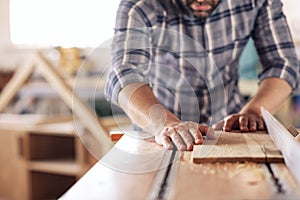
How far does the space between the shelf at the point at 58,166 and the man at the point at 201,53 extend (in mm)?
1259

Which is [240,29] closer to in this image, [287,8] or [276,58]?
[276,58]

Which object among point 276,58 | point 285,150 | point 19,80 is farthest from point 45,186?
point 285,150

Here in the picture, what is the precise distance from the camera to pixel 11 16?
415cm

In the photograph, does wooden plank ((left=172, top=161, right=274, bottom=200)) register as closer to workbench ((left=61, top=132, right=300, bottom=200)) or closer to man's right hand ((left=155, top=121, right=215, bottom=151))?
workbench ((left=61, top=132, right=300, bottom=200))

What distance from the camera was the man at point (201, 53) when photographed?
126 cm

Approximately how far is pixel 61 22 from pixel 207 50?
2668 millimetres

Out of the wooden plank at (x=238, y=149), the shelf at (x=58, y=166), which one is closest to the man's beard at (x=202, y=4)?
the wooden plank at (x=238, y=149)

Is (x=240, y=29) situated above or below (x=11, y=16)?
above

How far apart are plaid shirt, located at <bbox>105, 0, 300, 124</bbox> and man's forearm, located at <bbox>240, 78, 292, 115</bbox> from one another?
0.03 metres

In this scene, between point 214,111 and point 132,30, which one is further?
point 214,111

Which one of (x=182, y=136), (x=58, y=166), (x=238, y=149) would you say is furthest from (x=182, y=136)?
(x=58, y=166)

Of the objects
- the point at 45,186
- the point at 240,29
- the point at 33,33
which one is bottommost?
the point at 45,186

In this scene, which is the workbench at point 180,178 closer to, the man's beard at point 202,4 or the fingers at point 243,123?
the fingers at point 243,123

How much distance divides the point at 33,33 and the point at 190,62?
9.58 feet
